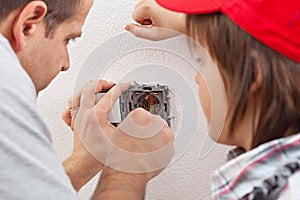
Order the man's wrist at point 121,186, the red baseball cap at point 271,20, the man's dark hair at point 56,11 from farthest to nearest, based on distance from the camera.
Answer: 1. the man's wrist at point 121,186
2. the man's dark hair at point 56,11
3. the red baseball cap at point 271,20

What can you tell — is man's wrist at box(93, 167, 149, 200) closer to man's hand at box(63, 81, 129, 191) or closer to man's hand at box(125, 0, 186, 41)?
man's hand at box(63, 81, 129, 191)

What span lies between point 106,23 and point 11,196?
1.28ft

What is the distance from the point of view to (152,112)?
0.91 m

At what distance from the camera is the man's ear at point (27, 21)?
2.50 ft

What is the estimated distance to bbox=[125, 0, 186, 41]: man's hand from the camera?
2.63ft

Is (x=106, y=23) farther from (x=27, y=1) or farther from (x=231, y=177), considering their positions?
(x=231, y=177)

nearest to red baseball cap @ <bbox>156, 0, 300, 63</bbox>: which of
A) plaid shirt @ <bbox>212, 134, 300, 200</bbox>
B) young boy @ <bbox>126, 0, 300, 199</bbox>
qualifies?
young boy @ <bbox>126, 0, 300, 199</bbox>

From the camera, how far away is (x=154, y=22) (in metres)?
0.85

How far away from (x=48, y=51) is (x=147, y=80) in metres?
0.17

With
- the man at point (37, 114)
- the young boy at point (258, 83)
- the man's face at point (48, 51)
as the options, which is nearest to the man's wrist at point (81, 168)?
the man at point (37, 114)

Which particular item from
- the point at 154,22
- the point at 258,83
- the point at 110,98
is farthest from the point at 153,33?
the point at 258,83

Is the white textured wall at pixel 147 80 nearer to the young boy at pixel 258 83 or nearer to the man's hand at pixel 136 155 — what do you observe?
the man's hand at pixel 136 155

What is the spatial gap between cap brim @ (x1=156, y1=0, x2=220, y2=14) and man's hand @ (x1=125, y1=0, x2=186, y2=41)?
5 cm

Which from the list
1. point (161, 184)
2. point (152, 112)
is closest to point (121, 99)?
point (152, 112)
